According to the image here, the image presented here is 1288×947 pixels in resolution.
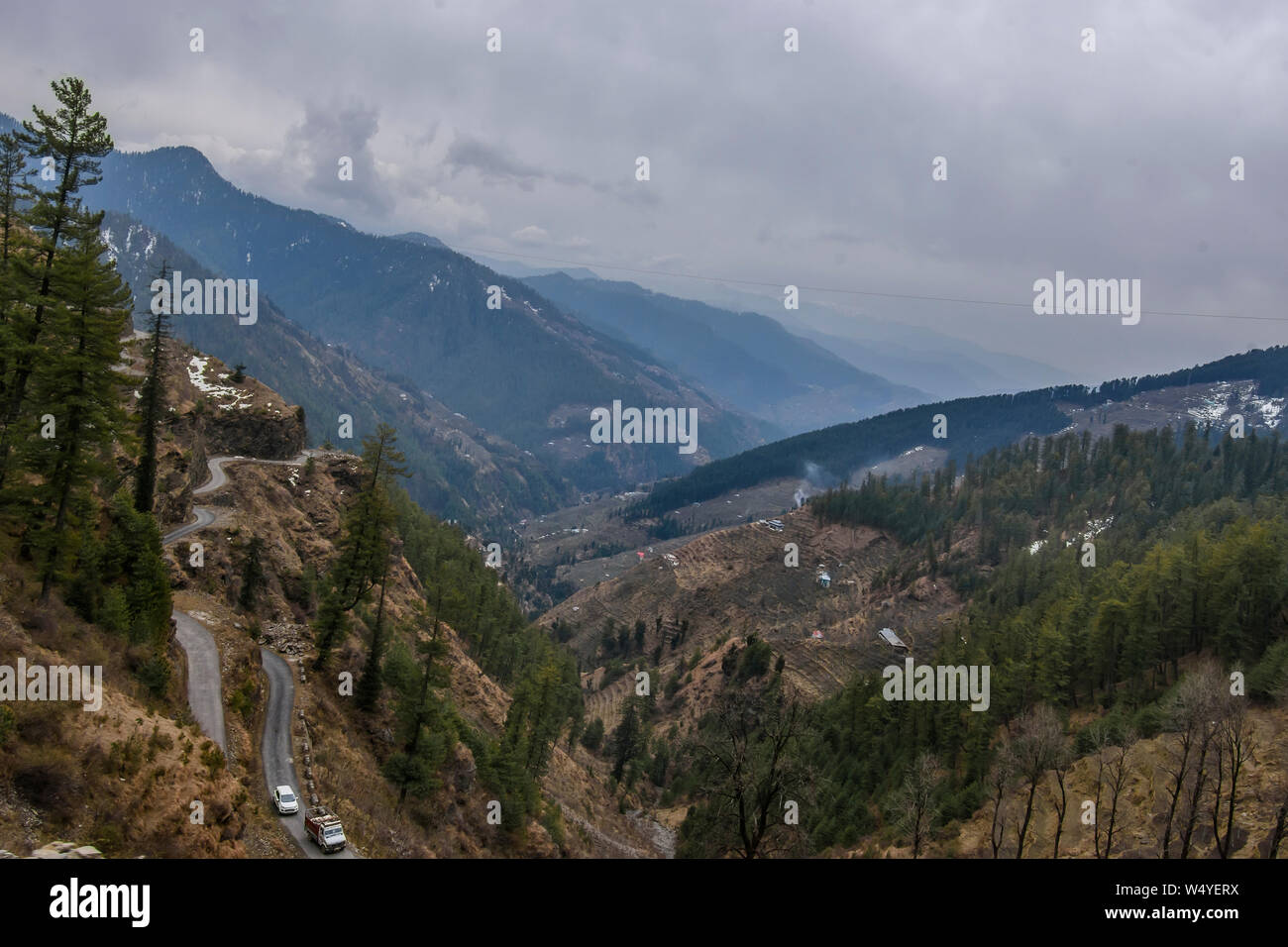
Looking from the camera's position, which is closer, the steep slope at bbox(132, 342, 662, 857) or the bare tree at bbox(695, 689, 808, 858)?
the bare tree at bbox(695, 689, 808, 858)

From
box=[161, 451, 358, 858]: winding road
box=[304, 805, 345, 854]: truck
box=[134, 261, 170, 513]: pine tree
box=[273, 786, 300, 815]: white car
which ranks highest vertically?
box=[134, 261, 170, 513]: pine tree

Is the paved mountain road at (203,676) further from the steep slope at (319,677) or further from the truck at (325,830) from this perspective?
the truck at (325,830)

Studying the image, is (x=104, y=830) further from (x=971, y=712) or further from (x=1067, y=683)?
(x=1067, y=683)

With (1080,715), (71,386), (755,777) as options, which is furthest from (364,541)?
(1080,715)

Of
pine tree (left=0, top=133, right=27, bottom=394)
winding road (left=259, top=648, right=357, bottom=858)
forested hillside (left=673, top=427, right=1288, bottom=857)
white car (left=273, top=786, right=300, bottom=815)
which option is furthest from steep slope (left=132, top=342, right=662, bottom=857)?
pine tree (left=0, top=133, right=27, bottom=394)

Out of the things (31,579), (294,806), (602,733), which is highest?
(31,579)

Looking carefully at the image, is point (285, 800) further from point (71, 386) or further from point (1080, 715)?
point (1080, 715)

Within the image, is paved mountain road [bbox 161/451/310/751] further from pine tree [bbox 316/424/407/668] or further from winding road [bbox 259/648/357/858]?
pine tree [bbox 316/424/407/668]

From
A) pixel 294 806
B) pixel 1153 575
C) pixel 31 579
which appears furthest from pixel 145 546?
pixel 1153 575
